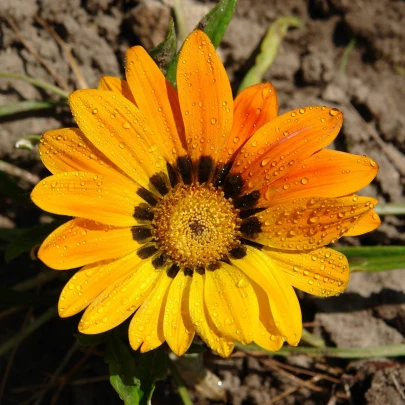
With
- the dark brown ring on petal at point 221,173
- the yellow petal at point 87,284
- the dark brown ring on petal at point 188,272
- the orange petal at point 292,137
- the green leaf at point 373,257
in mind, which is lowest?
the green leaf at point 373,257

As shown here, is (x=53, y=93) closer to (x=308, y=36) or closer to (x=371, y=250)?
(x=308, y=36)

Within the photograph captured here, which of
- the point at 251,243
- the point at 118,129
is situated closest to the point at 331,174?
the point at 251,243

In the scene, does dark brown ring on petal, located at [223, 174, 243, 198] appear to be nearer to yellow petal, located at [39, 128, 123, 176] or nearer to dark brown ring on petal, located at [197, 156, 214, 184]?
dark brown ring on petal, located at [197, 156, 214, 184]

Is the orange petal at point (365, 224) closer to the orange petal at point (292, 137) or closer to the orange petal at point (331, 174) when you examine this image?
the orange petal at point (331, 174)

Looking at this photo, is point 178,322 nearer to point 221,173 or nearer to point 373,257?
point 221,173

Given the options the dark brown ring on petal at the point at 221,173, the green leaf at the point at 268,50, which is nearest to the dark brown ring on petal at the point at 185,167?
the dark brown ring on petal at the point at 221,173

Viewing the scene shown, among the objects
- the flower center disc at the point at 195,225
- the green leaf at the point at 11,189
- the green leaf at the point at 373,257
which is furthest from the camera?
the green leaf at the point at 373,257
